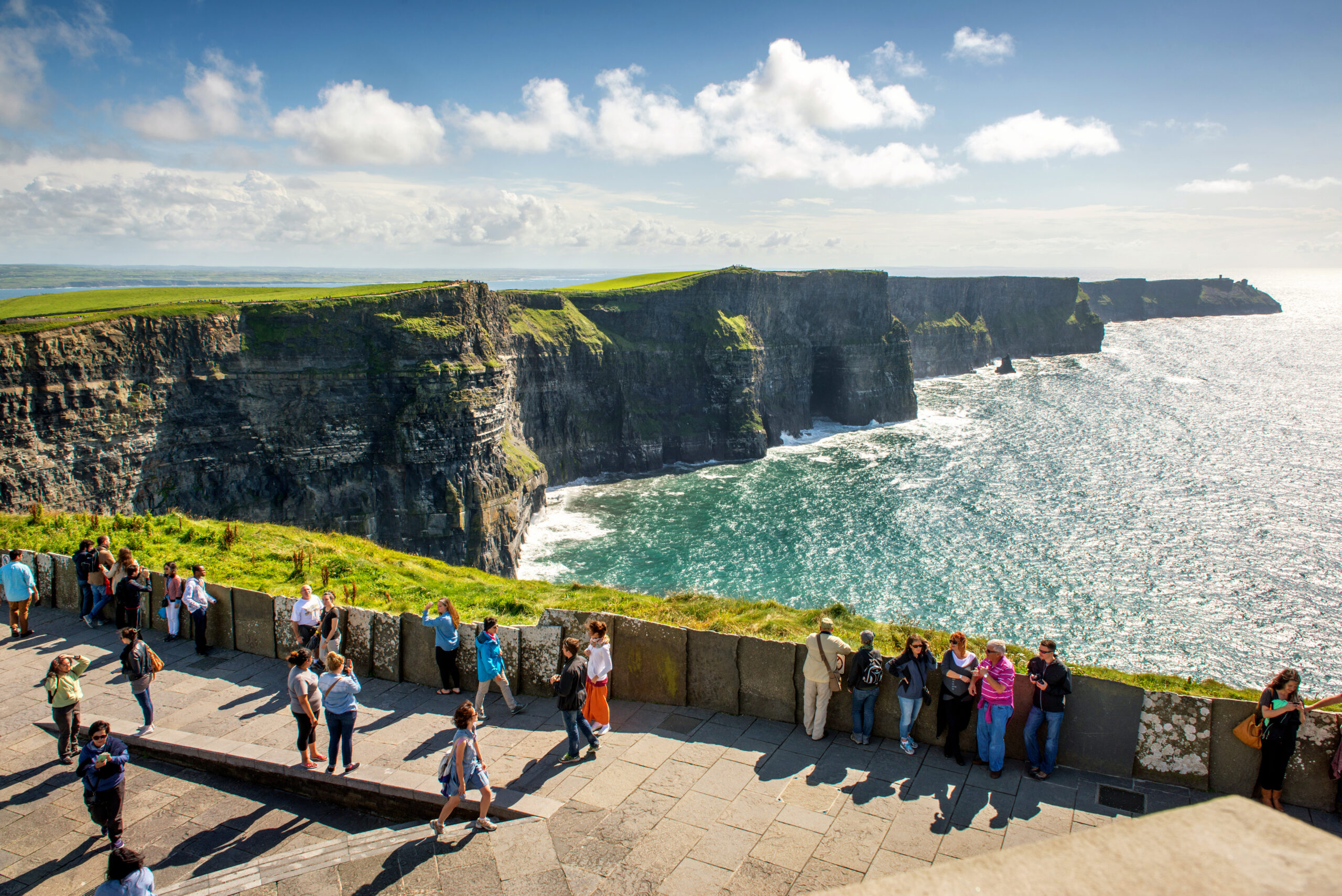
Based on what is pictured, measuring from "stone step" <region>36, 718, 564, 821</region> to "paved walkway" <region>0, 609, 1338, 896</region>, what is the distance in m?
0.21

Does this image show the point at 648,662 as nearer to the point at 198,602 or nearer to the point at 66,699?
the point at 66,699

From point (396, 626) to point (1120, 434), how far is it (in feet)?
333

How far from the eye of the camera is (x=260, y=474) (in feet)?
165

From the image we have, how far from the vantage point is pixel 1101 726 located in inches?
478

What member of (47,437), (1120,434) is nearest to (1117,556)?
(1120,434)

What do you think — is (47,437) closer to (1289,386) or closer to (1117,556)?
(1117,556)

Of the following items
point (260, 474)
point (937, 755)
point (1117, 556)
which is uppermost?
point (937, 755)

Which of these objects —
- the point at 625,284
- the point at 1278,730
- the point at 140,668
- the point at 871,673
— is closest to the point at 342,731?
the point at 140,668

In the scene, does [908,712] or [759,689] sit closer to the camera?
[908,712]

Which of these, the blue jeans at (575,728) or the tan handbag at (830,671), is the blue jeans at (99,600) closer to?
the blue jeans at (575,728)

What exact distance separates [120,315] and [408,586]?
119 ft

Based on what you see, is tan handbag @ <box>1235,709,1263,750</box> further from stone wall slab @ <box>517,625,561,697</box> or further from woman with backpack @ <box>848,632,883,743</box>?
stone wall slab @ <box>517,625,561,697</box>

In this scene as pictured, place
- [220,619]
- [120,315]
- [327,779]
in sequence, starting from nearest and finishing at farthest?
[327,779], [220,619], [120,315]

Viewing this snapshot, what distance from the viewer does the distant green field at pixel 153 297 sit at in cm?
5331
